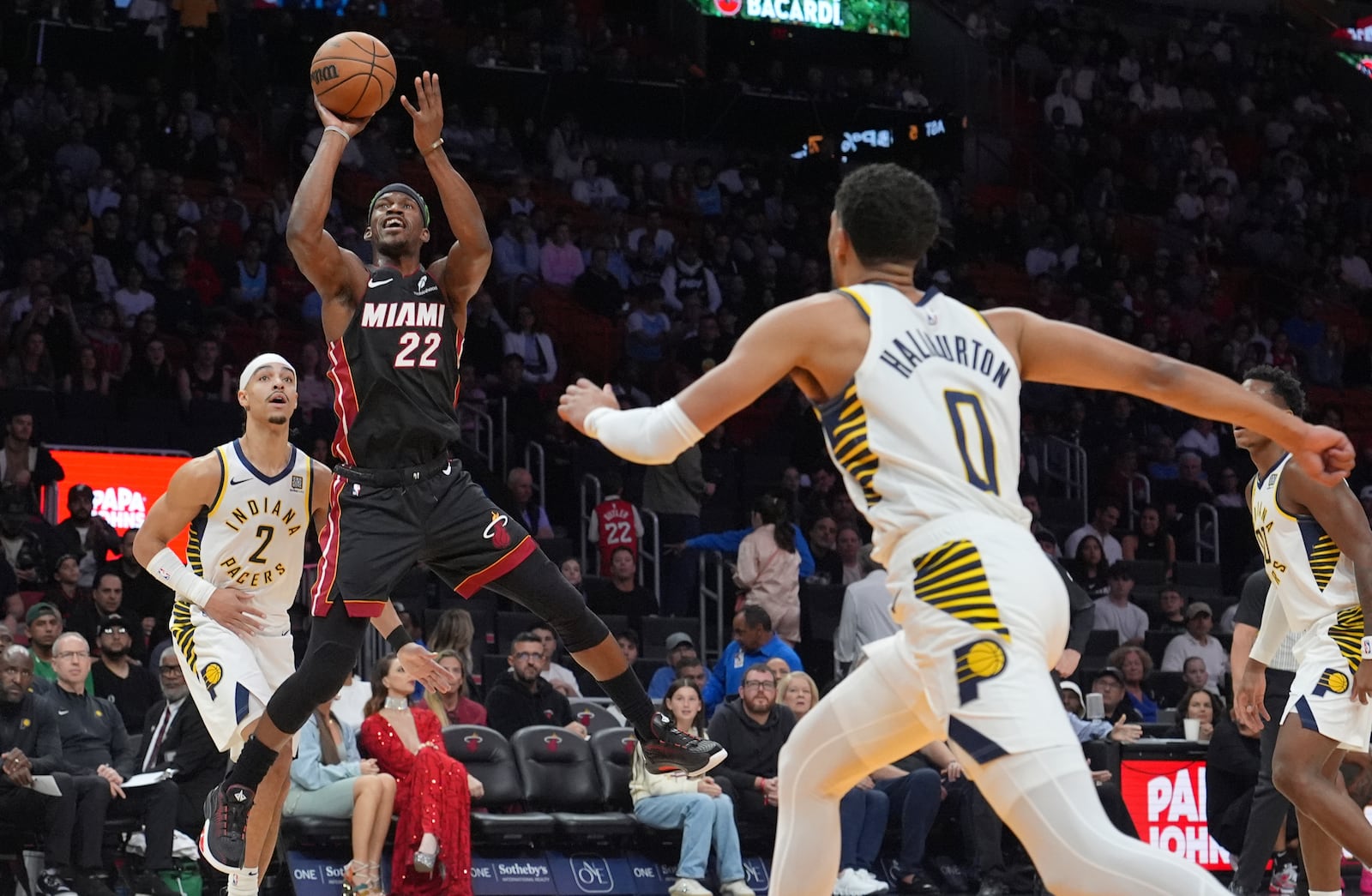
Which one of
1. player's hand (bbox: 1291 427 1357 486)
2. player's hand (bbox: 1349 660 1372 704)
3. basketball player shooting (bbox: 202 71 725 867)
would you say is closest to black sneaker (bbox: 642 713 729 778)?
basketball player shooting (bbox: 202 71 725 867)

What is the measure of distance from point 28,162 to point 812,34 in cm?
1216

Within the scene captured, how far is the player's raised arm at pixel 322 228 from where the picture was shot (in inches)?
261

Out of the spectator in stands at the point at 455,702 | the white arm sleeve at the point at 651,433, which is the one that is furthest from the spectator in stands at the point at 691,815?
the white arm sleeve at the point at 651,433

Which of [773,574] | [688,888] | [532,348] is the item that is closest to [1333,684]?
[688,888]

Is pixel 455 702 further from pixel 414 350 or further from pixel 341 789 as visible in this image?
pixel 414 350

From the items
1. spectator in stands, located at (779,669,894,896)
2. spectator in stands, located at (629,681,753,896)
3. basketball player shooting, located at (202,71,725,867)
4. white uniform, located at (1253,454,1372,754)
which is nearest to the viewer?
basketball player shooting, located at (202,71,725,867)

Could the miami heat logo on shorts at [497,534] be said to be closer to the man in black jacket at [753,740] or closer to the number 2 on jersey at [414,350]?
the number 2 on jersey at [414,350]

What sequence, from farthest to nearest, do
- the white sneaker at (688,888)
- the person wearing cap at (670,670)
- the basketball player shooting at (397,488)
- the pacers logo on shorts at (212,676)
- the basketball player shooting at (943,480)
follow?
the person wearing cap at (670,670) → the white sneaker at (688,888) → the pacers logo on shorts at (212,676) → the basketball player shooting at (397,488) → the basketball player shooting at (943,480)

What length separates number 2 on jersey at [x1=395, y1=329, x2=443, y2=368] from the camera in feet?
22.5

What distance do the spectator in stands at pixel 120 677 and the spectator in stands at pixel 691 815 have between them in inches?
132

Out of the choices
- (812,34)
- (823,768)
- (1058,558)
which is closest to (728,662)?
(1058,558)

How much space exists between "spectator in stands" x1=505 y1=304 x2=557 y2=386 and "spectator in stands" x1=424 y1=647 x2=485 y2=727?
5557mm

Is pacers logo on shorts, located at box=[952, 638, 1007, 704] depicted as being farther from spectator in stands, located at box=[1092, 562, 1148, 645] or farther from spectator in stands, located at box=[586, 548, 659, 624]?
spectator in stands, located at box=[1092, 562, 1148, 645]

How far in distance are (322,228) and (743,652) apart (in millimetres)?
6625
